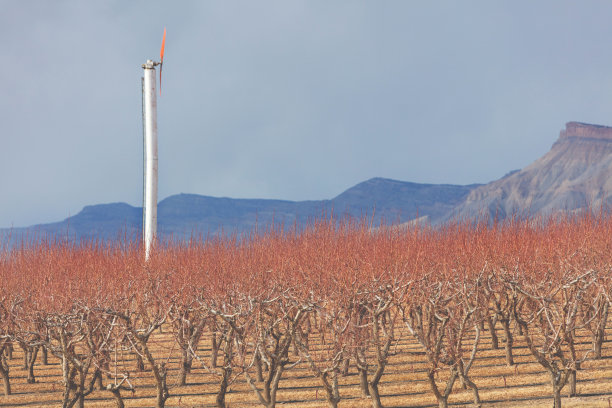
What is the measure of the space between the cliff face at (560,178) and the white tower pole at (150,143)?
12077 centimetres

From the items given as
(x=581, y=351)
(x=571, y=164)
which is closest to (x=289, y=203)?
(x=571, y=164)

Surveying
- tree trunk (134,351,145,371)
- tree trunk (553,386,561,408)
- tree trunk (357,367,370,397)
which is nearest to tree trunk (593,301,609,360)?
tree trunk (553,386,561,408)

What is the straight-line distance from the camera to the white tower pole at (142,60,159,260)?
3009 centimetres

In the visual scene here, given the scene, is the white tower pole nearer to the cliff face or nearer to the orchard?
the orchard

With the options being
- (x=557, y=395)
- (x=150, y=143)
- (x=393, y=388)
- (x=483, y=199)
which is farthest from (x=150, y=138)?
(x=483, y=199)

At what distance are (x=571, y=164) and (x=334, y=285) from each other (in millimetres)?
164905

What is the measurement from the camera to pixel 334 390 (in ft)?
45.5

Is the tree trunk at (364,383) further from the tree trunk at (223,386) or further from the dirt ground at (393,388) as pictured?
the tree trunk at (223,386)

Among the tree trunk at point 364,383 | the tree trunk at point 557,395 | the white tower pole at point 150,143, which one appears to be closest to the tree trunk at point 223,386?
the tree trunk at point 364,383

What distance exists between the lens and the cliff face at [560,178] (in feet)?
478

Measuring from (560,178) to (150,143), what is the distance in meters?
149

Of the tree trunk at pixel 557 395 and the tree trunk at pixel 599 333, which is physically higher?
the tree trunk at pixel 599 333

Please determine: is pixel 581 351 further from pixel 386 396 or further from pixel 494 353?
pixel 386 396

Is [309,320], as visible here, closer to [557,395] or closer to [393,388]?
[393,388]
